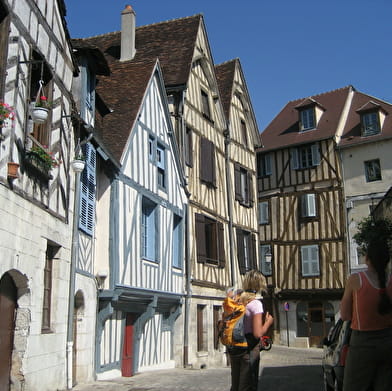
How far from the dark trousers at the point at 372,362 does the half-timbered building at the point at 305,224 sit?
19.4 metres

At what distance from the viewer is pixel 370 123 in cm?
2339

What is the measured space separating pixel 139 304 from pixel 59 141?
4.43 meters

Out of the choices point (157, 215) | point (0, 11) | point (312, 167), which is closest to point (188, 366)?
point (157, 215)

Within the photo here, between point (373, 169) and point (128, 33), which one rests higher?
point (128, 33)

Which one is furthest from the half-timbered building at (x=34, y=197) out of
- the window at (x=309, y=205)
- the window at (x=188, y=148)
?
the window at (x=309, y=205)

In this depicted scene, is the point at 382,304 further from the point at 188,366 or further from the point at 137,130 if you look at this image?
the point at 188,366

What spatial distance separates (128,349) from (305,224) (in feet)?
44.4

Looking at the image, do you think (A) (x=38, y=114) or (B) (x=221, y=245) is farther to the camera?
(B) (x=221, y=245)

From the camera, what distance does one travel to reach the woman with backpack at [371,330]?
10.9 ft

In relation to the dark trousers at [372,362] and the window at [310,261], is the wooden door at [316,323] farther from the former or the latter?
the dark trousers at [372,362]

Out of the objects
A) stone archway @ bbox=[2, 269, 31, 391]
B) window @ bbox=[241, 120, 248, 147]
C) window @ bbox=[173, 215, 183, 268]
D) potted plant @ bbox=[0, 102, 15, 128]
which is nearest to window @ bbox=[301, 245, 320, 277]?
window @ bbox=[241, 120, 248, 147]

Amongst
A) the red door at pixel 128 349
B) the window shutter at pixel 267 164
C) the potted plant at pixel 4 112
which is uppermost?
the window shutter at pixel 267 164

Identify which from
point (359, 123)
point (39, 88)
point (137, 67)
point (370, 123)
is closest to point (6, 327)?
point (39, 88)

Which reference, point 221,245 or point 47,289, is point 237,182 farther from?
point 47,289
